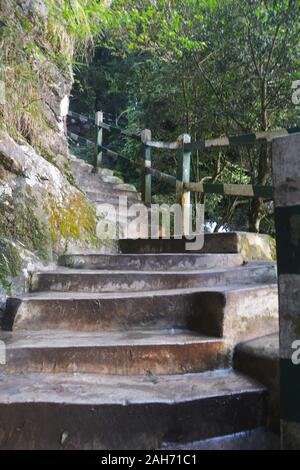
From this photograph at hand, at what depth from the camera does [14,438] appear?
1436 millimetres

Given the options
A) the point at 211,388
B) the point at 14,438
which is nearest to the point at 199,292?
the point at 211,388

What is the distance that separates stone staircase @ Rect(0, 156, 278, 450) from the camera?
4.67 ft

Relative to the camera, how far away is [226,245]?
309 cm

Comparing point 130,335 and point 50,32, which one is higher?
point 50,32

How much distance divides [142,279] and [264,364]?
106cm

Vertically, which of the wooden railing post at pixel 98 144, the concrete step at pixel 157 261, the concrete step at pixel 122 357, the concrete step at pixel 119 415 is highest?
the wooden railing post at pixel 98 144

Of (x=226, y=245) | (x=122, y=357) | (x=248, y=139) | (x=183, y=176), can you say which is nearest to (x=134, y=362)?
(x=122, y=357)

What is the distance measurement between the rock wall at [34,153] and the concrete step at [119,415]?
1.08 m

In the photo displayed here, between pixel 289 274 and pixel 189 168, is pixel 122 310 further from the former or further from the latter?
pixel 189 168

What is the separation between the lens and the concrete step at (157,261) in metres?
2.87

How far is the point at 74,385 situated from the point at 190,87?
6633 mm

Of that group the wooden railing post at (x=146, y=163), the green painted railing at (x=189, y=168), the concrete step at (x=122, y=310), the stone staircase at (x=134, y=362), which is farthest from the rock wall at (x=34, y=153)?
the wooden railing post at (x=146, y=163)

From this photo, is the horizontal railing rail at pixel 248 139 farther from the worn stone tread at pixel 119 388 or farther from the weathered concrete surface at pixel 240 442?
the weathered concrete surface at pixel 240 442
